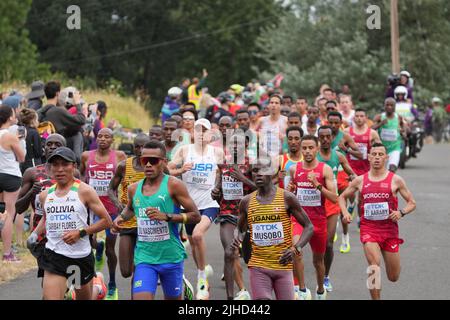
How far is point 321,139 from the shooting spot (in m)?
13.8

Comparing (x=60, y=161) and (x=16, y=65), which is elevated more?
(x=16, y=65)

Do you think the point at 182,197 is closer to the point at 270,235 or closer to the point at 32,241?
the point at 270,235

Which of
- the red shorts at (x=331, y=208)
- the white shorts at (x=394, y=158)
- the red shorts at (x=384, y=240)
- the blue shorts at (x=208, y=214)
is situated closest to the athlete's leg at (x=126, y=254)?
the blue shorts at (x=208, y=214)

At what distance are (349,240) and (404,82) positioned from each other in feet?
32.6

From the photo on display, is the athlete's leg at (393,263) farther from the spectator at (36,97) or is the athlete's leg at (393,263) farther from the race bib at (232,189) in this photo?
the spectator at (36,97)

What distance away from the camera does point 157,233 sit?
9.80 m

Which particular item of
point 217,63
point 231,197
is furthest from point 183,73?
point 231,197

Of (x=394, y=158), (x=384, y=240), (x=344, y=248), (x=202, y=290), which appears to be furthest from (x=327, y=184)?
(x=394, y=158)

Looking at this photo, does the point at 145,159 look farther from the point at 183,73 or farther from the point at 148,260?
the point at 183,73

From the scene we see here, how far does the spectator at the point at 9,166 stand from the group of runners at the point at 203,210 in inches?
56.3

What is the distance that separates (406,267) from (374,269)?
3.14m

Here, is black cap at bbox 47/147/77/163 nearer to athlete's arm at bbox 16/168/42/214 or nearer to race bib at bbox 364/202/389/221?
athlete's arm at bbox 16/168/42/214

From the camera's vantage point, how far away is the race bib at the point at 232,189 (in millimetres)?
12547

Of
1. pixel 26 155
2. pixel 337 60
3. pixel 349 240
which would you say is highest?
pixel 337 60
